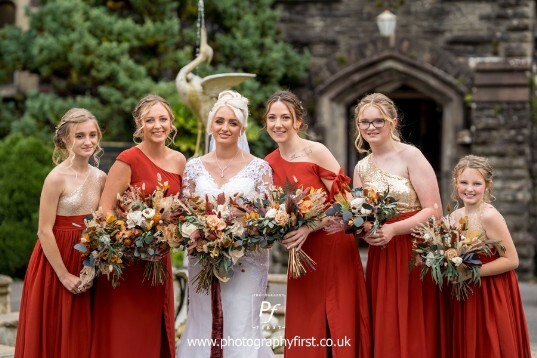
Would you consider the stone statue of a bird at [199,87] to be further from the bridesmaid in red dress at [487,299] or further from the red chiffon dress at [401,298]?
the bridesmaid in red dress at [487,299]

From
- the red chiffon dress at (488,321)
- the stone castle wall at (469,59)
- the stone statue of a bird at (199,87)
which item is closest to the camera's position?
the red chiffon dress at (488,321)

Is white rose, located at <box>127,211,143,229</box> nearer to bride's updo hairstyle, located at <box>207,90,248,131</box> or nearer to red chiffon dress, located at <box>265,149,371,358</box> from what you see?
bride's updo hairstyle, located at <box>207,90,248,131</box>

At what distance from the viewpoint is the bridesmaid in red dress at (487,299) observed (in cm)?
557

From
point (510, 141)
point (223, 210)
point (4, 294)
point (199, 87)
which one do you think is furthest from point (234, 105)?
point (510, 141)

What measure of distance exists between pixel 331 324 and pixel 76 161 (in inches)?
73.3

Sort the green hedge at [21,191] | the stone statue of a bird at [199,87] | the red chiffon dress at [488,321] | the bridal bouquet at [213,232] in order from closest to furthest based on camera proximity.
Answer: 1. the bridal bouquet at [213,232]
2. the red chiffon dress at [488,321]
3. the stone statue of a bird at [199,87]
4. the green hedge at [21,191]

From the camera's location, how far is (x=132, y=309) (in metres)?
5.78

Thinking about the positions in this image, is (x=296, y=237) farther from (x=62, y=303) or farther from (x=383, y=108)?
(x=62, y=303)

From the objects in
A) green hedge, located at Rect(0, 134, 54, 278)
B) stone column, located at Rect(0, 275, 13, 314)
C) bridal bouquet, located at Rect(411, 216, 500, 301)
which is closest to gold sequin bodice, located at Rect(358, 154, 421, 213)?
bridal bouquet, located at Rect(411, 216, 500, 301)

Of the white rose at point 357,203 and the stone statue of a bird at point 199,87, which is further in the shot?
the stone statue of a bird at point 199,87

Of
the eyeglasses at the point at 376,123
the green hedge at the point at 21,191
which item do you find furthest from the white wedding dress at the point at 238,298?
the green hedge at the point at 21,191

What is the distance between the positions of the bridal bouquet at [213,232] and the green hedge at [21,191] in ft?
22.9

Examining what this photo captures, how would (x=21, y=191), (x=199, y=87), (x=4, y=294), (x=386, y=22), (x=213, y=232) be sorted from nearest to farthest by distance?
(x=213, y=232), (x=4, y=294), (x=199, y=87), (x=21, y=191), (x=386, y=22)

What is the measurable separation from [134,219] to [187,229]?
1.08 ft
